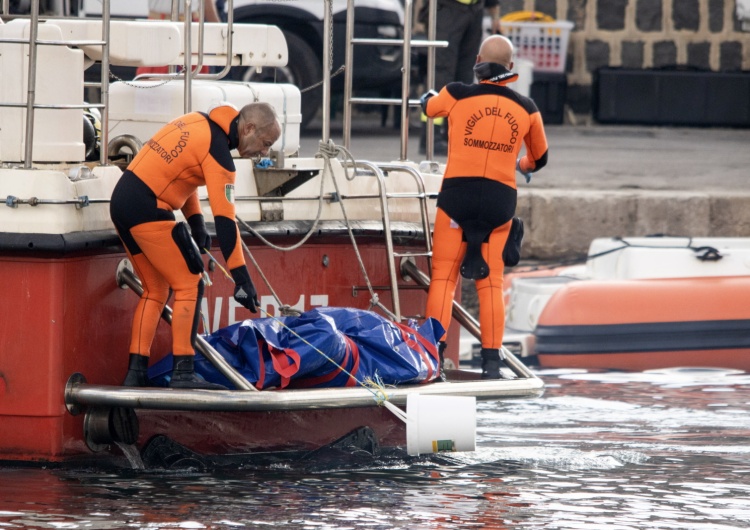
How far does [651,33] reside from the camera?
609 inches

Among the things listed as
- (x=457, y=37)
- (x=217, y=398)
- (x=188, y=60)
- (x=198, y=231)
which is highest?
(x=457, y=37)

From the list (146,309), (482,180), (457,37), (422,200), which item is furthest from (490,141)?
(457,37)

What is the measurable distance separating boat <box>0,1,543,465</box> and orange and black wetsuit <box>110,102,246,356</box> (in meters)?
0.13

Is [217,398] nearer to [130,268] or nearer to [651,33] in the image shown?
[130,268]

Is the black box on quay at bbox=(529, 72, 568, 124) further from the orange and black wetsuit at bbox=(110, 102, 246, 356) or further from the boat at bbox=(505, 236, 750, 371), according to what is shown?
the orange and black wetsuit at bbox=(110, 102, 246, 356)

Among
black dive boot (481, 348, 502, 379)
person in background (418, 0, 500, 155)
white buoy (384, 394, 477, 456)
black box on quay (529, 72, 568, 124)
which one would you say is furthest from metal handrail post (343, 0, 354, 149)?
black box on quay (529, 72, 568, 124)

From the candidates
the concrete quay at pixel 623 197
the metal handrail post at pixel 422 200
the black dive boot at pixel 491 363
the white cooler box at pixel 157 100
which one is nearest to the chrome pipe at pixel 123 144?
the white cooler box at pixel 157 100

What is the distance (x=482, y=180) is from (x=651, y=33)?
9.42m

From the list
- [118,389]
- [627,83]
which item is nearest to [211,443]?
[118,389]

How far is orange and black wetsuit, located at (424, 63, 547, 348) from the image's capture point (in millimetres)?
6535

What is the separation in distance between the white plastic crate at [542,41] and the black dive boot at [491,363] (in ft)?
28.5

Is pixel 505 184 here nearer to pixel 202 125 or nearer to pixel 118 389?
pixel 202 125

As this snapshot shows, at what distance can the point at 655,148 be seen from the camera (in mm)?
13453

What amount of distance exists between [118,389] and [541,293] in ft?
14.7
